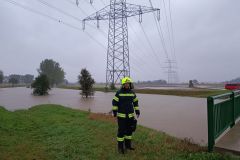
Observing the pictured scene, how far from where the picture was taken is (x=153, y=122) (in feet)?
36.8

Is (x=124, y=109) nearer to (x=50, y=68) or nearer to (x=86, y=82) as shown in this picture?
(x=86, y=82)

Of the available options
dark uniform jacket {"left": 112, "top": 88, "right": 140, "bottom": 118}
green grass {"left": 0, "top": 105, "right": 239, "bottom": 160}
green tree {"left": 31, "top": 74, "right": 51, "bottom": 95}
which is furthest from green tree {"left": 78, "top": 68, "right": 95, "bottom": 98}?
dark uniform jacket {"left": 112, "top": 88, "right": 140, "bottom": 118}

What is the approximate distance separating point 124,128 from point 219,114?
2187mm

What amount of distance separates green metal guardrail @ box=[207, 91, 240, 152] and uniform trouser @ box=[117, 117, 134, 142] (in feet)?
5.70

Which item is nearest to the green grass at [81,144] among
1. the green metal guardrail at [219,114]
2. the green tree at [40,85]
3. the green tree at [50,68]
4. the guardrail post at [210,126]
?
the guardrail post at [210,126]

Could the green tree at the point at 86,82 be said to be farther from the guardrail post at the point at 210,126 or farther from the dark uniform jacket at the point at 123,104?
the guardrail post at the point at 210,126

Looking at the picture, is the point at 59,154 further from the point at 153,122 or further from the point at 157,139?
the point at 153,122

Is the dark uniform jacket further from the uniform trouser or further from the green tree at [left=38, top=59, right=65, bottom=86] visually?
the green tree at [left=38, top=59, right=65, bottom=86]

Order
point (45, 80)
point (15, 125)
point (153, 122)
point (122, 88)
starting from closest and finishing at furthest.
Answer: point (122, 88), point (15, 125), point (153, 122), point (45, 80)

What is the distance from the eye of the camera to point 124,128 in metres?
6.13

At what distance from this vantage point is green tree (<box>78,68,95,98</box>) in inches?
1104

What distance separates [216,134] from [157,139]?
1613 millimetres

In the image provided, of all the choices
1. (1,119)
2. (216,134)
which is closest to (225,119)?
(216,134)

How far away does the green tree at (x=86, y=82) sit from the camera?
28.0 metres
